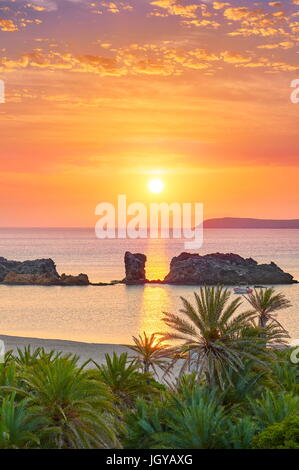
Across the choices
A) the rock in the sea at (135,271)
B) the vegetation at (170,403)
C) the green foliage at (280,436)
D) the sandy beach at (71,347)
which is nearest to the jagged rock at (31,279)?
the rock in the sea at (135,271)

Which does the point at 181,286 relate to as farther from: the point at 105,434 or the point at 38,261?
the point at 105,434

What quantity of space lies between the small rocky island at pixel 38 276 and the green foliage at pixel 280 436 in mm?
138767

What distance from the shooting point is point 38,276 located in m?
156

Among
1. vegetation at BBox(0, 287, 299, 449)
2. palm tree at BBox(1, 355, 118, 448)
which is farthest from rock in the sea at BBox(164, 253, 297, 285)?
palm tree at BBox(1, 355, 118, 448)

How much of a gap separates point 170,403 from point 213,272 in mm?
133670

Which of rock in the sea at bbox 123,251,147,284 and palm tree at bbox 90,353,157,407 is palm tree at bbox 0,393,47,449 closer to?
palm tree at bbox 90,353,157,407

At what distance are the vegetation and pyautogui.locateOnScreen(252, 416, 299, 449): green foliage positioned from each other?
0.02 metres

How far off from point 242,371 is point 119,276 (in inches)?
6544

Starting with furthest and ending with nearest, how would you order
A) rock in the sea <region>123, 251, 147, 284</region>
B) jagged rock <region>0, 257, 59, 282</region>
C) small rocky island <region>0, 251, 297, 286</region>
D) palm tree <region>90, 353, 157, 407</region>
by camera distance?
jagged rock <region>0, 257, 59, 282</region>, rock in the sea <region>123, 251, 147, 284</region>, small rocky island <region>0, 251, 297, 286</region>, palm tree <region>90, 353, 157, 407</region>

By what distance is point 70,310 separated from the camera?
118 m

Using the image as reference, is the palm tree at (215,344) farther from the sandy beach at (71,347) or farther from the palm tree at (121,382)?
the sandy beach at (71,347)

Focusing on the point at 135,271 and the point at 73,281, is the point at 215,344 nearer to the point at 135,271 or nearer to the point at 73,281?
the point at 73,281

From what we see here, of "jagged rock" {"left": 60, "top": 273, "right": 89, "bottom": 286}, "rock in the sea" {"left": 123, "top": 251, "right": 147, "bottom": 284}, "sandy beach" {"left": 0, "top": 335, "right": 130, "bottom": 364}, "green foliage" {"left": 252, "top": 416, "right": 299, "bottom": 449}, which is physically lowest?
"sandy beach" {"left": 0, "top": 335, "right": 130, "bottom": 364}

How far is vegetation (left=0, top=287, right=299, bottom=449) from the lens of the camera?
51.8 ft
